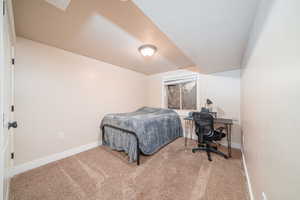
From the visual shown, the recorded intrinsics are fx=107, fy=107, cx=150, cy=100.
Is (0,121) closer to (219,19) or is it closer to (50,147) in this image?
(50,147)

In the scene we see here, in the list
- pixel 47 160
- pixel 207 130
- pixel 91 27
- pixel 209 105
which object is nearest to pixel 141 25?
pixel 91 27

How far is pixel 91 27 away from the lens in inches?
64.9

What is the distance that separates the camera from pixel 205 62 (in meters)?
2.34

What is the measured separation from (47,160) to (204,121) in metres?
3.17

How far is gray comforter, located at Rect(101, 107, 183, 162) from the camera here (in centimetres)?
209

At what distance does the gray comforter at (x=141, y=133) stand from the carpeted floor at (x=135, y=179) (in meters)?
0.25

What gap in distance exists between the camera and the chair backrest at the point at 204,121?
2172 mm

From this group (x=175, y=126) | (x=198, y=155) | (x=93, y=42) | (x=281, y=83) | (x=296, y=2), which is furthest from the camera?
(x=175, y=126)

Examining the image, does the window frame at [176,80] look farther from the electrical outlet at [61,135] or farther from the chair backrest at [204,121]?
the electrical outlet at [61,135]

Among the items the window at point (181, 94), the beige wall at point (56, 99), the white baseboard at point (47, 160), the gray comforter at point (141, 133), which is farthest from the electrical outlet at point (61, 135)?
the window at point (181, 94)

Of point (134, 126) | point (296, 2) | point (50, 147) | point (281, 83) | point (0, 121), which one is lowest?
point (50, 147)

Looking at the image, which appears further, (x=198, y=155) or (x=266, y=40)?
(x=198, y=155)

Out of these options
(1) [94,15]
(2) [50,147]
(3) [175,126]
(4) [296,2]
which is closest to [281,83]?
(4) [296,2]

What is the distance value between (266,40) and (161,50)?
1.78 metres
